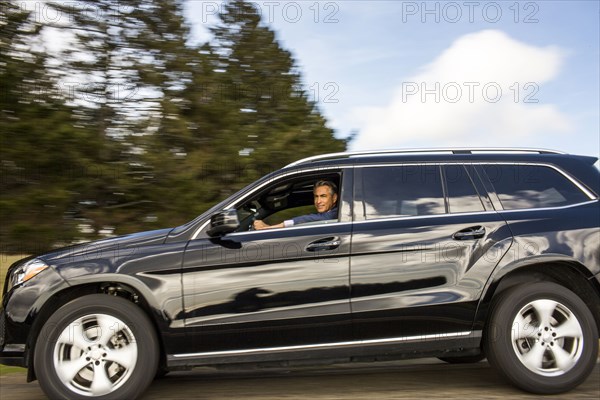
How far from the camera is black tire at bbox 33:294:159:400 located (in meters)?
4.82

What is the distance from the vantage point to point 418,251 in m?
5.11

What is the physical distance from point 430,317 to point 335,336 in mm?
724

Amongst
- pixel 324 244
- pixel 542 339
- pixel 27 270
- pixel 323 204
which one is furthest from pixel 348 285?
pixel 27 270

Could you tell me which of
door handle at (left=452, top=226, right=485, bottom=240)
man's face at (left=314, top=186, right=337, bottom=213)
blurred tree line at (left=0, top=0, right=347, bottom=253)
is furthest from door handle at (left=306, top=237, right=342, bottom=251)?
blurred tree line at (left=0, top=0, right=347, bottom=253)

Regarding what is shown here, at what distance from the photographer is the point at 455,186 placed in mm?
5410

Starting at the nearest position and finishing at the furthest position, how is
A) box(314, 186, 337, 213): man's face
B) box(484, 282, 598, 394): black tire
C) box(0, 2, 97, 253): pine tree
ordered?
box(484, 282, 598, 394): black tire, box(314, 186, 337, 213): man's face, box(0, 2, 97, 253): pine tree

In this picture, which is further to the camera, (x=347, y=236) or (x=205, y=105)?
(x=205, y=105)

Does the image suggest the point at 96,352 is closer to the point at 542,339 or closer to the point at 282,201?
the point at 282,201

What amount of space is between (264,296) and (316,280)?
1.28 ft

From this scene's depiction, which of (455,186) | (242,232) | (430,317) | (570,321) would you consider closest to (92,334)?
(242,232)

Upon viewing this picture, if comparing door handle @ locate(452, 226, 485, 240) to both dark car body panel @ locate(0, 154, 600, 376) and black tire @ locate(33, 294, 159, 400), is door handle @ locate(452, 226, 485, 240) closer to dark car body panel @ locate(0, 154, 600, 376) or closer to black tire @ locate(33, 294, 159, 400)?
dark car body panel @ locate(0, 154, 600, 376)

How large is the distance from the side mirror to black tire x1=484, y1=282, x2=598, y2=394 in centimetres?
208

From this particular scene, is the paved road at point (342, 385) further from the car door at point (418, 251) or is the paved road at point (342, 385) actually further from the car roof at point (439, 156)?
the car roof at point (439, 156)

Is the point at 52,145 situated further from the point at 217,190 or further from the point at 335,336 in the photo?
the point at 335,336
